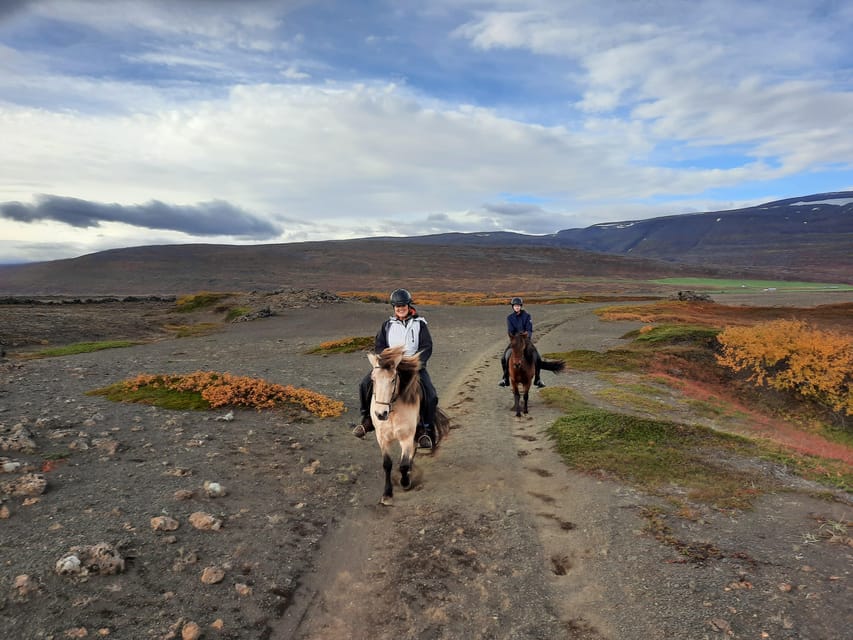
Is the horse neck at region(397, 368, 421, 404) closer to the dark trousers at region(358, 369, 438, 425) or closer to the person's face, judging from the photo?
the dark trousers at region(358, 369, 438, 425)

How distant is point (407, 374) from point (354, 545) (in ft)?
9.50

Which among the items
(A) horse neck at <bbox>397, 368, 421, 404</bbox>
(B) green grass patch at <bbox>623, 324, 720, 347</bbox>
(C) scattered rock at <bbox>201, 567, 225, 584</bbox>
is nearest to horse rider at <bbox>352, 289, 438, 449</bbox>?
(A) horse neck at <bbox>397, 368, 421, 404</bbox>

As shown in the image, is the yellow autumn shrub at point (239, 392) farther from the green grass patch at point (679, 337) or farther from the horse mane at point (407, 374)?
the green grass patch at point (679, 337)

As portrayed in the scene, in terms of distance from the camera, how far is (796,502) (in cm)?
738

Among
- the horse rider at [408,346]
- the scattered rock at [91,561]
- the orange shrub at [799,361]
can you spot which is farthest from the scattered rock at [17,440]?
the orange shrub at [799,361]

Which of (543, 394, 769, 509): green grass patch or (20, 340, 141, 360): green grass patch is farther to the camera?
(20, 340, 141, 360): green grass patch

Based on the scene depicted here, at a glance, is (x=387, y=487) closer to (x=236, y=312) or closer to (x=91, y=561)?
(x=91, y=561)

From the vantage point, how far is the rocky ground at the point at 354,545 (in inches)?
192

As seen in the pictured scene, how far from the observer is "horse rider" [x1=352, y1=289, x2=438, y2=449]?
29.2 ft

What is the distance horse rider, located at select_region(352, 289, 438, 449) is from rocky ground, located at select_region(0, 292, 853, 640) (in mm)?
1034

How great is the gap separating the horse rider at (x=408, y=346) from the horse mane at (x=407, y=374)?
46 cm

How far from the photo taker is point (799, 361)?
17.3 m

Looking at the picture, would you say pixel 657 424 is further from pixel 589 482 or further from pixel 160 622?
pixel 160 622

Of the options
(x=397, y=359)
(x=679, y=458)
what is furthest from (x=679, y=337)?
(x=397, y=359)
